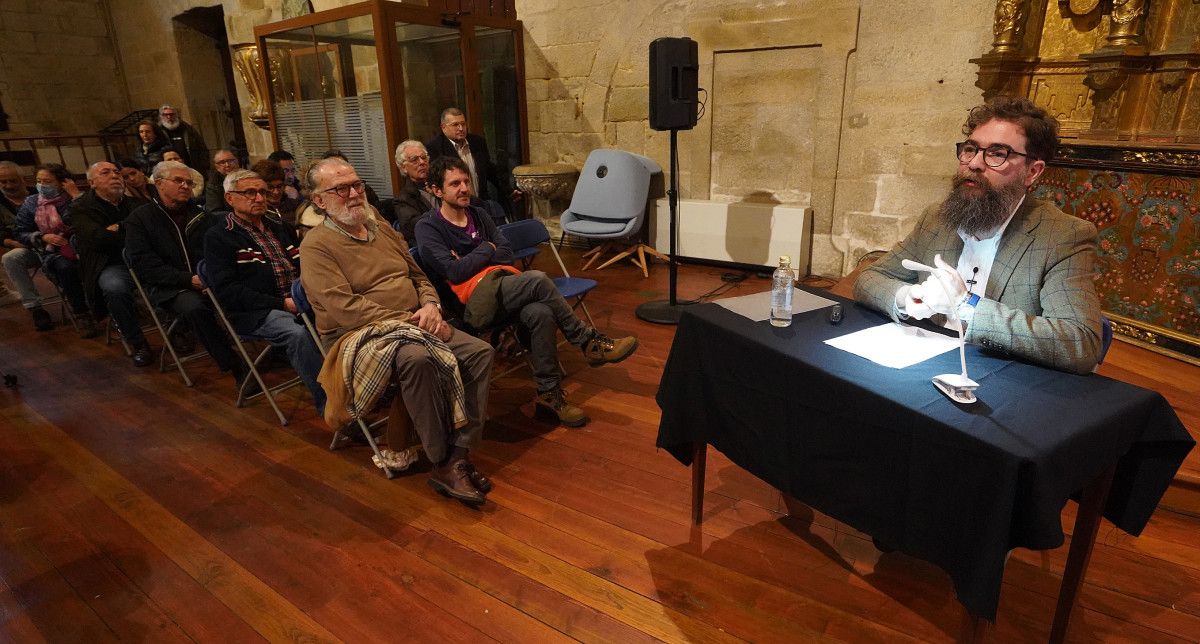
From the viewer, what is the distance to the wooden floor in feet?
6.17

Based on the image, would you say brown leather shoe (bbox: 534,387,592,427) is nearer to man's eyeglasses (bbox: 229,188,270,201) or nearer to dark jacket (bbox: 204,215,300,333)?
dark jacket (bbox: 204,215,300,333)

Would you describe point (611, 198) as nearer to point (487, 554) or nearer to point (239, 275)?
point (239, 275)

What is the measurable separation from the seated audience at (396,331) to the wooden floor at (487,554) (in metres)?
0.24

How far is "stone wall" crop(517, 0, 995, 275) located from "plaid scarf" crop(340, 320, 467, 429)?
3.79 meters

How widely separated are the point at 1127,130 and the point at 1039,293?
9.83 feet

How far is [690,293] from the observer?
5.08m

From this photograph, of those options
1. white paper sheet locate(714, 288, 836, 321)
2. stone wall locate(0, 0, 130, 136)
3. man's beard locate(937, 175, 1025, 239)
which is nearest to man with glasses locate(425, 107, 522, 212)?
white paper sheet locate(714, 288, 836, 321)

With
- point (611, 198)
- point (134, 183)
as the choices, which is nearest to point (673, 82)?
point (611, 198)

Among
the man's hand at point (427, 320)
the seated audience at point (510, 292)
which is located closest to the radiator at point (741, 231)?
the seated audience at point (510, 292)

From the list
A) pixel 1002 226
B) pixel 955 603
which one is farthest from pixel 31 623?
pixel 1002 226

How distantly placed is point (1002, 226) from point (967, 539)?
94cm

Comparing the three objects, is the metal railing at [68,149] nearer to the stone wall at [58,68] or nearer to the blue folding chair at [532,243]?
the stone wall at [58,68]

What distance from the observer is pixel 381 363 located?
2.38m

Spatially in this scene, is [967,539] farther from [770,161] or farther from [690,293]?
[770,161]
